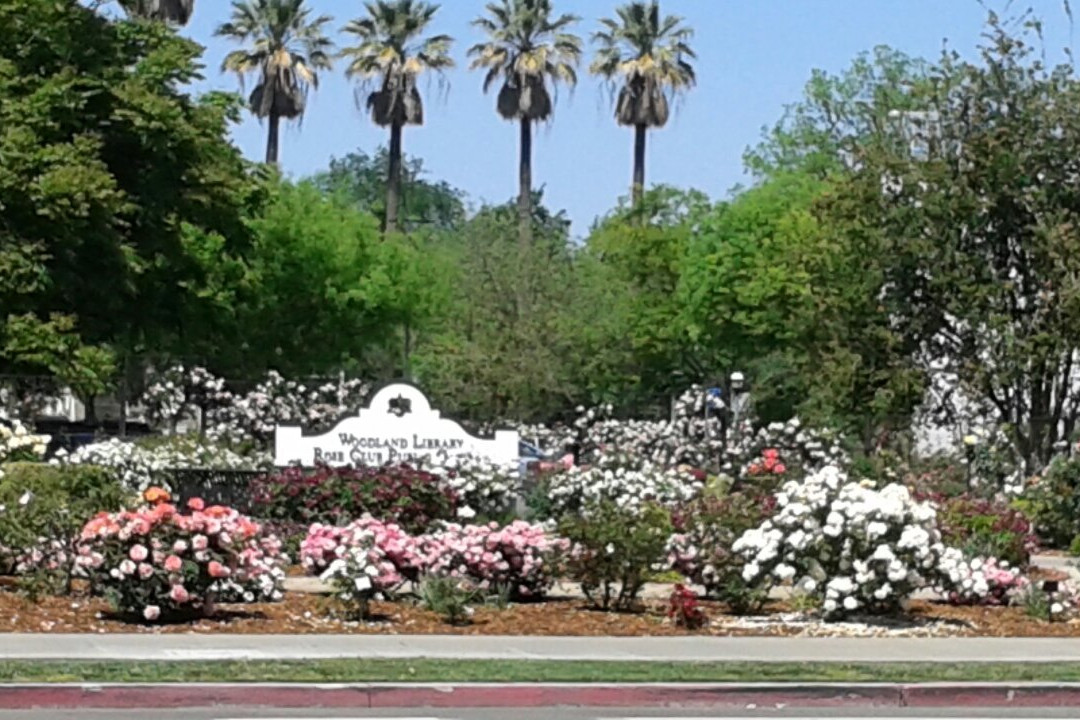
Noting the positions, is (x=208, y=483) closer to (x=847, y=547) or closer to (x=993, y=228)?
(x=847, y=547)

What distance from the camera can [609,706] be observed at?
13805 mm

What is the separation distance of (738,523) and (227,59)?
2443 inches

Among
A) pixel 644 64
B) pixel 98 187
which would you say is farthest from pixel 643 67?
pixel 98 187

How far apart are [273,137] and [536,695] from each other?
68.2 m

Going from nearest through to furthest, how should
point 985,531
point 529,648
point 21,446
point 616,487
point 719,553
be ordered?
point 529,648, point 719,553, point 985,531, point 21,446, point 616,487

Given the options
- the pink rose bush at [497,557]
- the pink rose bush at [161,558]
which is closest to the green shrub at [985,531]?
the pink rose bush at [497,557]

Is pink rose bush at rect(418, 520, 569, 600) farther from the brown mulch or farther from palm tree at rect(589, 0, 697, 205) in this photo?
palm tree at rect(589, 0, 697, 205)

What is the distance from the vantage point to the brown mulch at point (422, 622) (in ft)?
56.9

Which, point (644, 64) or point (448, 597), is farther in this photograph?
point (644, 64)

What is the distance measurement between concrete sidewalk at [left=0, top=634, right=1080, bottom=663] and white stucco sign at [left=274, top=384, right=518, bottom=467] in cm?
1062

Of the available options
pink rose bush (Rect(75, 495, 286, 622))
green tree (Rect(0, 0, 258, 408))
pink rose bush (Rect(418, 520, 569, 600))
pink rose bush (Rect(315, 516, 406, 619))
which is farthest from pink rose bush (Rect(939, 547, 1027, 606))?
green tree (Rect(0, 0, 258, 408))

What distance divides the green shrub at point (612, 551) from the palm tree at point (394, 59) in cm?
6294

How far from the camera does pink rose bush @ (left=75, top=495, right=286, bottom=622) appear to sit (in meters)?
17.2

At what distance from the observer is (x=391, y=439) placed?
91.9 ft
